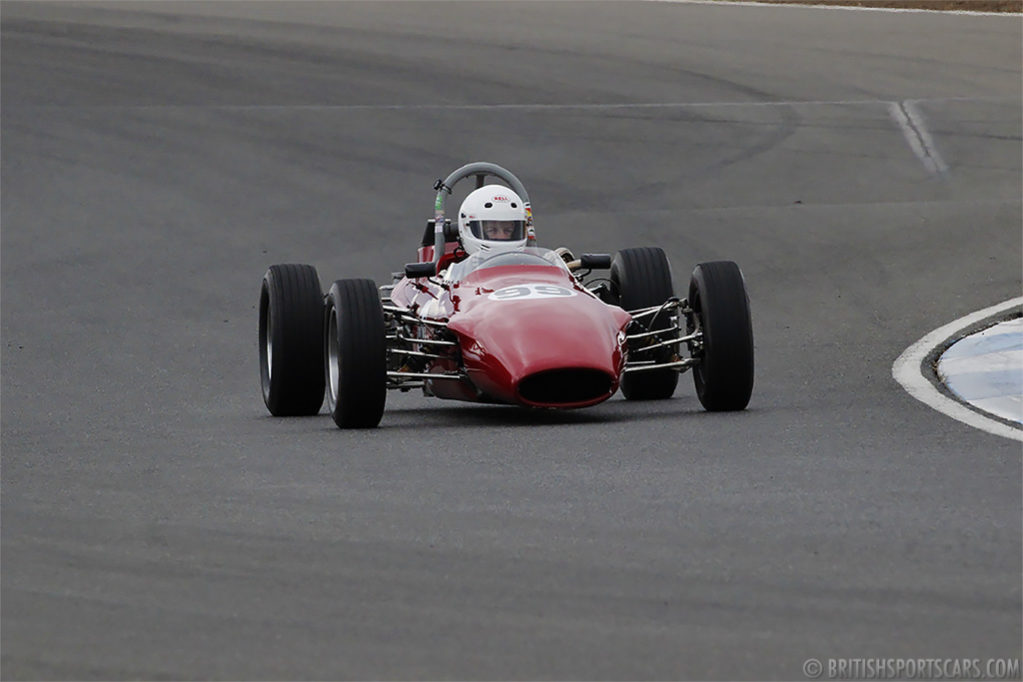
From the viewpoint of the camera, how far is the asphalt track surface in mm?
6020

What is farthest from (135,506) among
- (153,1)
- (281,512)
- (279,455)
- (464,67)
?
(153,1)

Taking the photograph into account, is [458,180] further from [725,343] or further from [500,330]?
[725,343]

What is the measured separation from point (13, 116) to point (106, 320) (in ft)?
31.2

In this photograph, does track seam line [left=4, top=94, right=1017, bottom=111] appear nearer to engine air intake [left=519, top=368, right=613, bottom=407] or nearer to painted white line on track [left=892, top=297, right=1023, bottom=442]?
painted white line on track [left=892, top=297, right=1023, bottom=442]

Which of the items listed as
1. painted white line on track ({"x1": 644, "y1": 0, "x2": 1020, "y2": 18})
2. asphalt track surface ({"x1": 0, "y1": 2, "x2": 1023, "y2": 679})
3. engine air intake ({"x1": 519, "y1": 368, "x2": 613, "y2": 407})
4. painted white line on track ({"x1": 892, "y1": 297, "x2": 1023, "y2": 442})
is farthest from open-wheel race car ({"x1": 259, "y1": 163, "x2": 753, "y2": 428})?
painted white line on track ({"x1": 644, "y1": 0, "x2": 1020, "y2": 18})

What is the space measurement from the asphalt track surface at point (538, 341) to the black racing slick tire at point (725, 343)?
0.31 m

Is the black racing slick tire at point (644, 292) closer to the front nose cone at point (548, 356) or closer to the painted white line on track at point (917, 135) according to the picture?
the front nose cone at point (548, 356)

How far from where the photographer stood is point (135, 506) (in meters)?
8.30

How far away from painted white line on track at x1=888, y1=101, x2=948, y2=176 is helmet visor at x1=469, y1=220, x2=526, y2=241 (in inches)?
457

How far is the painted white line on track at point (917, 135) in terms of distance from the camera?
23.6 m

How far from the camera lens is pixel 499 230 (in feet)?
42.4

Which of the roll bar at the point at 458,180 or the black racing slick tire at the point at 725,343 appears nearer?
the black racing slick tire at the point at 725,343

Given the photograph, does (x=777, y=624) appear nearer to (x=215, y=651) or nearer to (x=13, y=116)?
(x=215, y=651)

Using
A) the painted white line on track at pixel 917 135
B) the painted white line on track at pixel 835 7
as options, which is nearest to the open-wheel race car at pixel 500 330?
the painted white line on track at pixel 917 135
